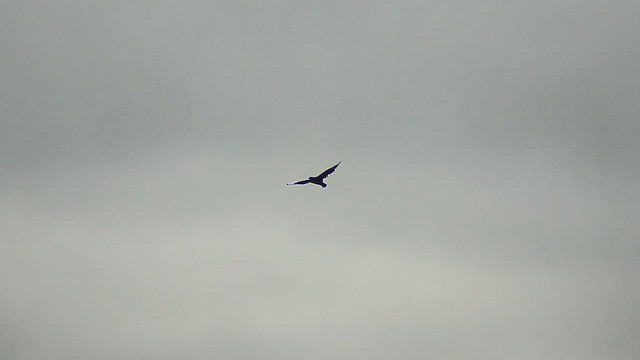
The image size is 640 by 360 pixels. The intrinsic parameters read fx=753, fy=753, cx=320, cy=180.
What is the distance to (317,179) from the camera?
11431 cm
